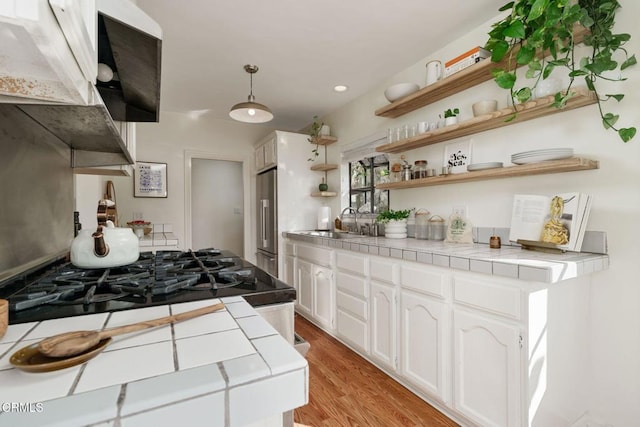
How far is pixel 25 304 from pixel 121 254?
484 mm

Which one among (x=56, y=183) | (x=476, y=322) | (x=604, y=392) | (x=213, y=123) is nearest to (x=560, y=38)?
(x=476, y=322)

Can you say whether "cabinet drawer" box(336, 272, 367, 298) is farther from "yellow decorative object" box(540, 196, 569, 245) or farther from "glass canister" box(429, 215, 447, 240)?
"yellow decorative object" box(540, 196, 569, 245)

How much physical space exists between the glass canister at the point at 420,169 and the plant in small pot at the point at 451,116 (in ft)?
1.21

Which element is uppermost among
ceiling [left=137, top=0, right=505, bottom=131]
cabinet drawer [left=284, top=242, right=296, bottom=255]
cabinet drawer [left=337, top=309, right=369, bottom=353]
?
ceiling [left=137, top=0, right=505, bottom=131]

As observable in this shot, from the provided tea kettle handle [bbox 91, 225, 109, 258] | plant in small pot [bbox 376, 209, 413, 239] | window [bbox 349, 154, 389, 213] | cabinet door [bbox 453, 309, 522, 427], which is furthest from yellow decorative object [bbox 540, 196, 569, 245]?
tea kettle handle [bbox 91, 225, 109, 258]

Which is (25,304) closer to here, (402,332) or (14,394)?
(14,394)

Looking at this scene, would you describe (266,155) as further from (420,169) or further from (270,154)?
(420,169)

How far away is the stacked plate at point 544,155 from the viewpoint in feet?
5.19

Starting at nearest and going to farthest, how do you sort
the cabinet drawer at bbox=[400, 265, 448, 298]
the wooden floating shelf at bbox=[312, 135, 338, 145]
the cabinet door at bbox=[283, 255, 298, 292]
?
the cabinet drawer at bbox=[400, 265, 448, 298] < the cabinet door at bbox=[283, 255, 298, 292] < the wooden floating shelf at bbox=[312, 135, 338, 145]

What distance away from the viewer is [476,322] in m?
1.49

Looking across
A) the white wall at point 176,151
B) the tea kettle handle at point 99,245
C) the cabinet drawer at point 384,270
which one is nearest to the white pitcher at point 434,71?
the cabinet drawer at point 384,270

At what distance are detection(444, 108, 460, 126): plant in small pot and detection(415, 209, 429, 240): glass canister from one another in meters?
0.73

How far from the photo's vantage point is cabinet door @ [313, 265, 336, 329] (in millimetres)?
2703

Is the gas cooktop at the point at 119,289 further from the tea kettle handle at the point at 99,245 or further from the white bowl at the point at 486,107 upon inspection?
the white bowl at the point at 486,107
